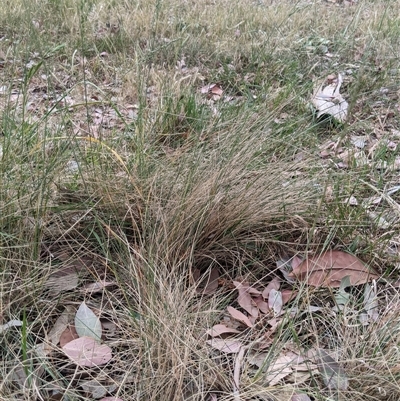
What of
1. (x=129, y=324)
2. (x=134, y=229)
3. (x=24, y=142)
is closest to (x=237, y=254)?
(x=134, y=229)

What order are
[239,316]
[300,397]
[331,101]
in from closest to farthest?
[300,397], [239,316], [331,101]

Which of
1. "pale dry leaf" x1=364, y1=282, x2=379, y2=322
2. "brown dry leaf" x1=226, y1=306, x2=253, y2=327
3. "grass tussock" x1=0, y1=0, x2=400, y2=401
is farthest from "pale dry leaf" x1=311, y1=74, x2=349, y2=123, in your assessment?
"brown dry leaf" x1=226, y1=306, x2=253, y2=327

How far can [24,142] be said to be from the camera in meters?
1.81

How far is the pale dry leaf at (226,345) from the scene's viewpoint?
1.31 m

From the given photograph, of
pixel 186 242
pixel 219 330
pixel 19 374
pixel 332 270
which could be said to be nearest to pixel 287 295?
pixel 332 270

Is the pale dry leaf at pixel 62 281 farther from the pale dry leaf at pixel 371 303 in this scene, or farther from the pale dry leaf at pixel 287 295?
the pale dry leaf at pixel 371 303

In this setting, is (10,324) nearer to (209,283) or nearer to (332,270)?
(209,283)

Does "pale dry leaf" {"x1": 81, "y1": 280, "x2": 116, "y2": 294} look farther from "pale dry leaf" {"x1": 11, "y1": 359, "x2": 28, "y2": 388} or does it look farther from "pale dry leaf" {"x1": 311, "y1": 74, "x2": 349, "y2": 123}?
"pale dry leaf" {"x1": 311, "y1": 74, "x2": 349, "y2": 123}

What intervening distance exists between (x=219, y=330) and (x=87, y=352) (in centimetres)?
40

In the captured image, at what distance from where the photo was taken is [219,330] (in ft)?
4.47

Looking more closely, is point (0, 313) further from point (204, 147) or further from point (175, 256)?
point (204, 147)

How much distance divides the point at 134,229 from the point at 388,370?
0.90 meters

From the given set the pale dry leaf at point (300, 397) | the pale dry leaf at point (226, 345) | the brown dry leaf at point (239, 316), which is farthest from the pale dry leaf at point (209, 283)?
the pale dry leaf at point (300, 397)

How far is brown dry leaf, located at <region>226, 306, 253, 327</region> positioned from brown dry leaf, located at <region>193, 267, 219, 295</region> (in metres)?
0.10
